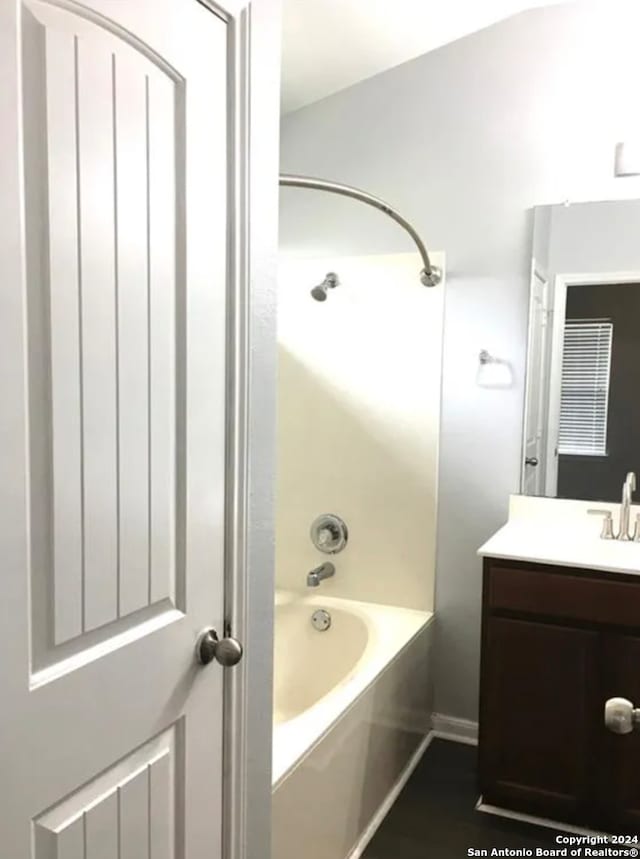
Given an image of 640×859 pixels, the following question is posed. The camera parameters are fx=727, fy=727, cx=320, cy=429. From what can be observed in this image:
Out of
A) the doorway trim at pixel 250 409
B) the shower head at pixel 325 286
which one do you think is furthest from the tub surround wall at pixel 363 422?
the doorway trim at pixel 250 409

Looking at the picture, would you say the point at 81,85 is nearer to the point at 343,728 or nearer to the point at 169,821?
the point at 169,821

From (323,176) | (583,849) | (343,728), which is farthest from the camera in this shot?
(323,176)

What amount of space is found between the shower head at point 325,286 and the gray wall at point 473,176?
0.42 ft

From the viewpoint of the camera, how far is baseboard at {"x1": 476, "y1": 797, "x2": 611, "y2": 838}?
2.26 metres

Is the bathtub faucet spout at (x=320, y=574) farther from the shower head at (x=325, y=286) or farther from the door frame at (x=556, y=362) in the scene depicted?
the shower head at (x=325, y=286)

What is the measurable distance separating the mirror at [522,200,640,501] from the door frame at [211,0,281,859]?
5.01 ft

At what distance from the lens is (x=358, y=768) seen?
216cm

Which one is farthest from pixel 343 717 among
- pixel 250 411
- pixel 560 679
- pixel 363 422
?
pixel 363 422

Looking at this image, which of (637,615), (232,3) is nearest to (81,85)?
(232,3)

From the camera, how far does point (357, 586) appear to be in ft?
9.76

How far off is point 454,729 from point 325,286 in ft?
5.99

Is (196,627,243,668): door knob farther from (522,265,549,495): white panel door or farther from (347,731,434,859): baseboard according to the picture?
(522,265,549,495): white panel door

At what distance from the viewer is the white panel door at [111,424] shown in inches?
34.2

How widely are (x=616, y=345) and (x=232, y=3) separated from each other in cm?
184
